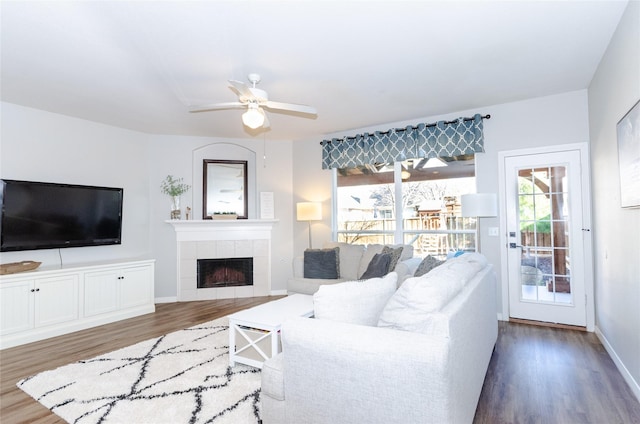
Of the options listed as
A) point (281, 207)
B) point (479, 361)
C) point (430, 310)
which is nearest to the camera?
point (430, 310)

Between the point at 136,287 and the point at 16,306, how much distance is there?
1.27m

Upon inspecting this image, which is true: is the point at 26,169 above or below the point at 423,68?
below

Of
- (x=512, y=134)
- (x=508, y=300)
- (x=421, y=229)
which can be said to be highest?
(x=512, y=134)

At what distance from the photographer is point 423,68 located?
3.27m

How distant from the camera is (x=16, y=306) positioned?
355cm

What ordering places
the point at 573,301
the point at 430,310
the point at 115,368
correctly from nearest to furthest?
the point at 430,310
the point at 115,368
the point at 573,301

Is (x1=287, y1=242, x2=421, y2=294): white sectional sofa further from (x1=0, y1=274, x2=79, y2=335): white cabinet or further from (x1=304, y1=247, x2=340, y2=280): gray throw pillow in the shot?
(x1=0, y1=274, x2=79, y2=335): white cabinet

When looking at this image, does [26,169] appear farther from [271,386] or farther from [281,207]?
[271,386]

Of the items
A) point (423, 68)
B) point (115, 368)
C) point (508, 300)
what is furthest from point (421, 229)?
point (115, 368)

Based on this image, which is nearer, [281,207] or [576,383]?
[576,383]

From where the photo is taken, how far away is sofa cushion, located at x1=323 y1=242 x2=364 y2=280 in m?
4.52

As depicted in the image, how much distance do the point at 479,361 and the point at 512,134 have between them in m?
3.08

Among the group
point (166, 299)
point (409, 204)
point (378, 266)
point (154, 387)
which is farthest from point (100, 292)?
point (409, 204)

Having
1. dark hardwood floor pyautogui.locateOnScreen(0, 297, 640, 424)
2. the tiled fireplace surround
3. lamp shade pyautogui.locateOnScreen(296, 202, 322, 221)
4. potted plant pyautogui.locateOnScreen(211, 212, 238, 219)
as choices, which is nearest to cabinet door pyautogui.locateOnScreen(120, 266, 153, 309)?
dark hardwood floor pyautogui.locateOnScreen(0, 297, 640, 424)
